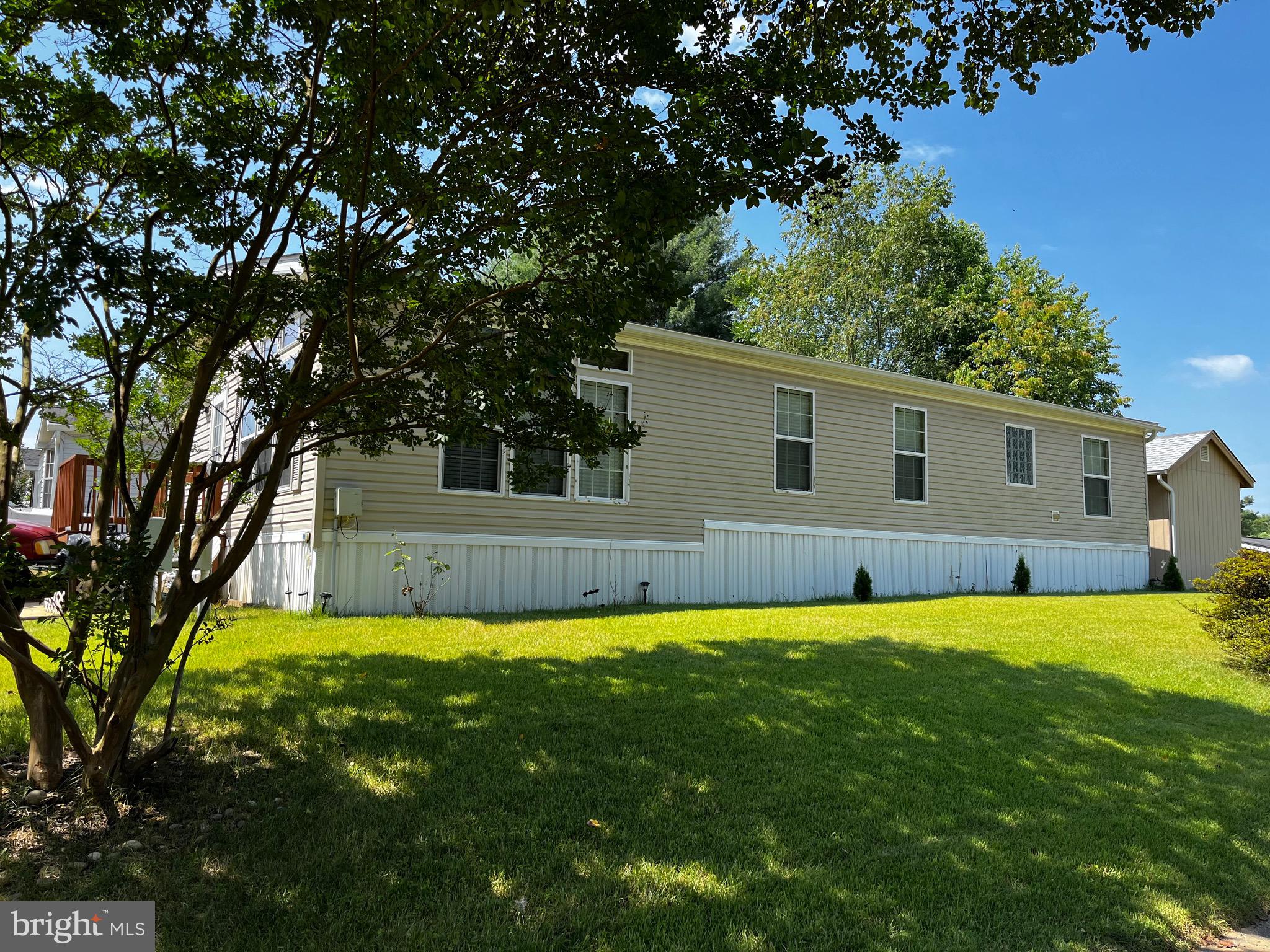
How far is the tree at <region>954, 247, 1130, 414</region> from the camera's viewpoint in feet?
85.5

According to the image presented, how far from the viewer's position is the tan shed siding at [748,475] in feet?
31.1

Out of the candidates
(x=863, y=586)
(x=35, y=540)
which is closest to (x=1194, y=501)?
(x=863, y=586)

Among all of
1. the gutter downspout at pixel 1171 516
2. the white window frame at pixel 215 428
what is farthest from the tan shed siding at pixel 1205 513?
the white window frame at pixel 215 428

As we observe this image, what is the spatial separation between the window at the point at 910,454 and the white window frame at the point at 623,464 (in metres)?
5.63

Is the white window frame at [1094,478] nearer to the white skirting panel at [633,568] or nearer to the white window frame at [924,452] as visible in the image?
the white skirting panel at [633,568]

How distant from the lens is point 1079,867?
3271mm

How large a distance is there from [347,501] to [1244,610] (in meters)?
9.58

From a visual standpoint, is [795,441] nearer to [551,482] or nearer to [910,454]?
[910,454]

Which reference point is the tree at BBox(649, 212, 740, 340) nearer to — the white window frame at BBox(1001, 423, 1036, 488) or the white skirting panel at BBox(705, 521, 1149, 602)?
the white window frame at BBox(1001, 423, 1036, 488)

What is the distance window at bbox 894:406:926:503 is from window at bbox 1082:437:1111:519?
505 centimetres

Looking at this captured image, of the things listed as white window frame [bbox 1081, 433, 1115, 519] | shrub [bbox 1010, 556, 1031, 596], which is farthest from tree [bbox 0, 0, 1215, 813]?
white window frame [bbox 1081, 433, 1115, 519]

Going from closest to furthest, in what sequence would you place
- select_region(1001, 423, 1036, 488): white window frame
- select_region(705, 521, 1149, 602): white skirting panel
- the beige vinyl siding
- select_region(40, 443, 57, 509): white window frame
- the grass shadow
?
the grass shadow < the beige vinyl siding < select_region(705, 521, 1149, 602): white skirting panel < select_region(1001, 423, 1036, 488): white window frame < select_region(40, 443, 57, 509): white window frame

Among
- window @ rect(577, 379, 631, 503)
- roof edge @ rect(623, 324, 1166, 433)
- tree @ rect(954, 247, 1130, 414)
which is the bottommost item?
window @ rect(577, 379, 631, 503)

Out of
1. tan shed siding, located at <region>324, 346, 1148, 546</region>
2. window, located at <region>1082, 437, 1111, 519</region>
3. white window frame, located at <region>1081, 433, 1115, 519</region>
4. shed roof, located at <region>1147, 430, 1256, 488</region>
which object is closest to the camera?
tan shed siding, located at <region>324, 346, 1148, 546</region>
